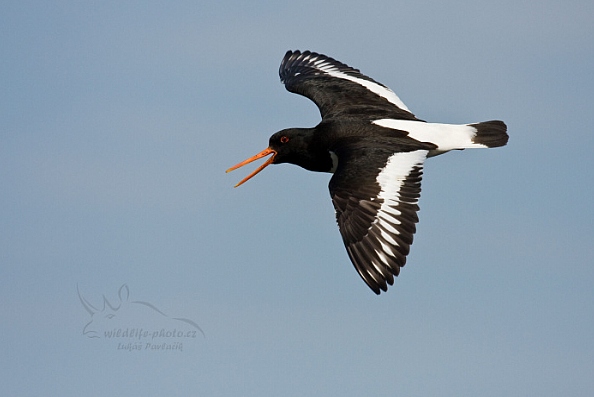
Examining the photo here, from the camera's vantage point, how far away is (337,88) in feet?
A: 53.5

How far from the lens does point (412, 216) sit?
12562 millimetres

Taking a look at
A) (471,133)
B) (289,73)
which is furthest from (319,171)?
(289,73)

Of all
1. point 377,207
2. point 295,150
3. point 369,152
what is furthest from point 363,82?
point 377,207

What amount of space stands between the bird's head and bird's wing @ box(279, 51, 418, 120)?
1.87ft

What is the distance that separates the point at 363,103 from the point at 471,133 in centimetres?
179

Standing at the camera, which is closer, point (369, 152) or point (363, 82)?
point (369, 152)

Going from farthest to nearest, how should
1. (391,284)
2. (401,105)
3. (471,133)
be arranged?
(401,105), (471,133), (391,284)

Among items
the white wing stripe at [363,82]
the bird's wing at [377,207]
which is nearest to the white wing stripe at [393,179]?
the bird's wing at [377,207]

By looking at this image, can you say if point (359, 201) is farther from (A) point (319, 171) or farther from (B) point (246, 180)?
(B) point (246, 180)

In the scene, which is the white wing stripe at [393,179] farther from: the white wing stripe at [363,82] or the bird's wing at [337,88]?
the white wing stripe at [363,82]

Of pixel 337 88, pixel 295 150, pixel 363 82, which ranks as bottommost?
pixel 295 150

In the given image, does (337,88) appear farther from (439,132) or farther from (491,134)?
(491,134)

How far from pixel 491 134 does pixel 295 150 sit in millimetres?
2785

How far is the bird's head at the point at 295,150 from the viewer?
14.8 m
